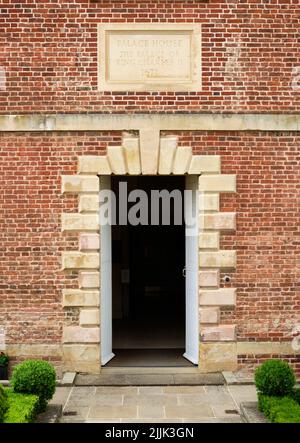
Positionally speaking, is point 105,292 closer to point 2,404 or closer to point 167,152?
point 167,152

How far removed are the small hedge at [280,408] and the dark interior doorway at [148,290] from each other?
2611 millimetres

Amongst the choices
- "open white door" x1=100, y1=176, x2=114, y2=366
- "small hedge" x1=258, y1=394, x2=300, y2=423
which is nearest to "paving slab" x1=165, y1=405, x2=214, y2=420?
"small hedge" x1=258, y1=394, x2=300, y2=423

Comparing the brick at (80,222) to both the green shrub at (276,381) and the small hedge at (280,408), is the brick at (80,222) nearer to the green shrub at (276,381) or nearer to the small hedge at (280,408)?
the green shrub at (276,381)

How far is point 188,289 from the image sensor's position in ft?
33.6

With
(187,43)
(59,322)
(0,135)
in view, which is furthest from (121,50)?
(59,322)

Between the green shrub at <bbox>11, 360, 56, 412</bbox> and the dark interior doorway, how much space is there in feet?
8.11

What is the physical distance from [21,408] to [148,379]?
287 cm

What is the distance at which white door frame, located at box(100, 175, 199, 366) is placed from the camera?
977cm

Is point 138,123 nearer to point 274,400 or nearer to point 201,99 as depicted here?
point 201,99

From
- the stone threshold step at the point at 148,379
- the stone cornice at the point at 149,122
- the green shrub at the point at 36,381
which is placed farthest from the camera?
the stone cornice at the point at 149,122

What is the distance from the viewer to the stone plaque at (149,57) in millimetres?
9523

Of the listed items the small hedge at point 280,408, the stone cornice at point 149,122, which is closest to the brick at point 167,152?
the stone cornice at point 149,122

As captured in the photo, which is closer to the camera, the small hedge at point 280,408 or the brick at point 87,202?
the small hedge at point 280,408

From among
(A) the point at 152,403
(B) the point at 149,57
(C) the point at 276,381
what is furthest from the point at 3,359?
(B) the point at 149,57
